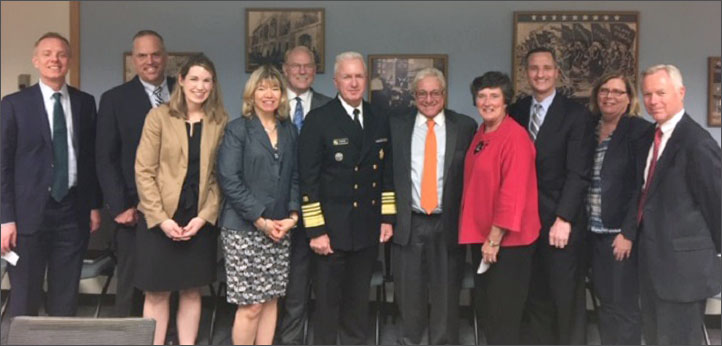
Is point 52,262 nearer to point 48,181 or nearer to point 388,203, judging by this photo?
point 48,181

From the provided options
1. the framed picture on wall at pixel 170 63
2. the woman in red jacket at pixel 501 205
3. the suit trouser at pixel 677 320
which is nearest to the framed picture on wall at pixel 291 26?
the framed picture on wall at pixel 170 63

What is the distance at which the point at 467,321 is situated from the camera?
12.5 ft

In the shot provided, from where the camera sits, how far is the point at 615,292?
2926 mm

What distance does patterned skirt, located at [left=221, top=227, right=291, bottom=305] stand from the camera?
278cm

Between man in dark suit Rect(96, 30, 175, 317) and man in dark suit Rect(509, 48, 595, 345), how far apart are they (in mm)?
1874

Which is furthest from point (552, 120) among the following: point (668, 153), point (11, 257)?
point (11, 257)

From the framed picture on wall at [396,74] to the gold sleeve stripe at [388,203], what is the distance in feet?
3.97

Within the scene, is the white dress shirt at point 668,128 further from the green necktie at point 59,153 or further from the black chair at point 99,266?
the black chair at point 99,266

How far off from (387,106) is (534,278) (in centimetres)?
162

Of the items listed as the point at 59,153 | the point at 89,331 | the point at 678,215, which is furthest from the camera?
the point at 59,153

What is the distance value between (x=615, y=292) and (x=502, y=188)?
0.80 m

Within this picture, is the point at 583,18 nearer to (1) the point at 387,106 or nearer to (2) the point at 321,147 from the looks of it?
(1) the point at 387,106

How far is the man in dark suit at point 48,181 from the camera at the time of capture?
288cm

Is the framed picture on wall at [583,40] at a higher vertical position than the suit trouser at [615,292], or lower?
higher
